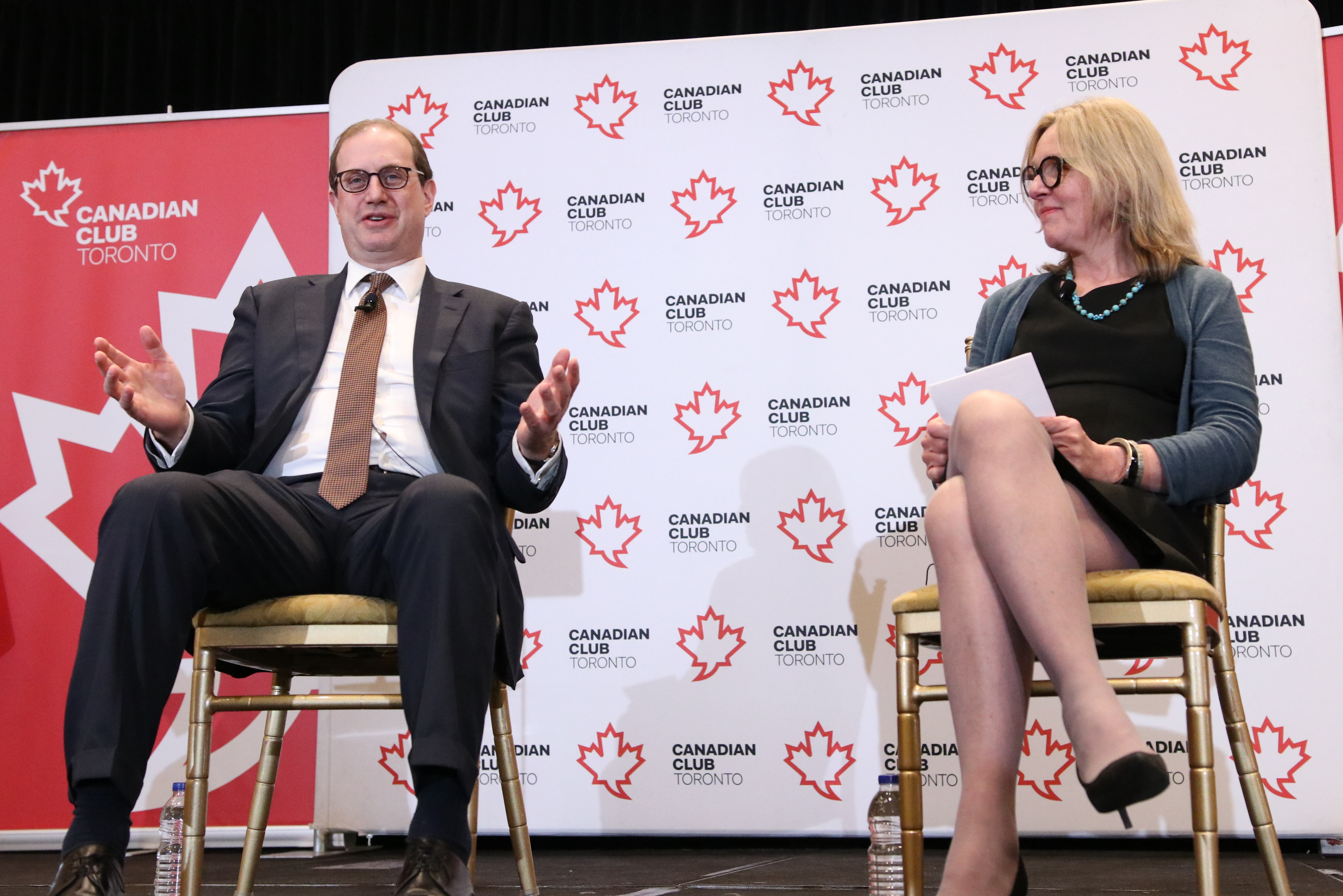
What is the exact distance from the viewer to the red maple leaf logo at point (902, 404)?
294cm

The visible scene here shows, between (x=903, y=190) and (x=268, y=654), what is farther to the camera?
(x=903, y=190)

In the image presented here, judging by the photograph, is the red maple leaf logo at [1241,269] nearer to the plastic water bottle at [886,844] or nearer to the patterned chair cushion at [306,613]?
the plastic water bottle at [886,844]

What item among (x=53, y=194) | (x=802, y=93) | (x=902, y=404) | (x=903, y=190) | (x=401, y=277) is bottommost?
(x=902, y=404)

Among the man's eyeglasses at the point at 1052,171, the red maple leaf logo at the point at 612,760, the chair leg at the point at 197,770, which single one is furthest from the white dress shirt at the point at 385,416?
the red maple leaf logo at the point at 612,760

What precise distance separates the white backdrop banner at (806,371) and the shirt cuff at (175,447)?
1153 mm

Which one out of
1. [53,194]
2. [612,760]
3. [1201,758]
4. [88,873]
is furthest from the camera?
[53,194]

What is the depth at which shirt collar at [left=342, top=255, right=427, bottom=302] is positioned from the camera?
2.20 m

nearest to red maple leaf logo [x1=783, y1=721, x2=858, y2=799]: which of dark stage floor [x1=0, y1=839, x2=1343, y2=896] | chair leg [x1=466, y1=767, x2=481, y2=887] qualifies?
dark stage floor [x1=0, y1=839, x2=1343, y2=896]

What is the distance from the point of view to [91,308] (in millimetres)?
3311

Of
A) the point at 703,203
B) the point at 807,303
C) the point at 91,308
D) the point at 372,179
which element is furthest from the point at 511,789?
the point at 91,308

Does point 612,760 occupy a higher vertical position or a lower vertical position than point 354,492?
lower

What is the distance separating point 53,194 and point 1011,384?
9.50 feet

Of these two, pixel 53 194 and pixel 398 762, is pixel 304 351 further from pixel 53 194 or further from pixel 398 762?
pixel 53 194

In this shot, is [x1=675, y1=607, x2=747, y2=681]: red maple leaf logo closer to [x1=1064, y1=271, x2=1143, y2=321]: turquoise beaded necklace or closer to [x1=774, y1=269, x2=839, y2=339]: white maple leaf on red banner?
[x1=774, y1=269, x2=839, y2=339]: white maple leaf on red banner
